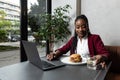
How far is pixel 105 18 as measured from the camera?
2.55 metres

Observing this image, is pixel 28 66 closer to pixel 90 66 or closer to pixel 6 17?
pixel 90 66

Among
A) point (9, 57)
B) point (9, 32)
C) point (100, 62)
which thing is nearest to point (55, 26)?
point (9, 32)

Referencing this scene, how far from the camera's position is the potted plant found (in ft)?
8.59

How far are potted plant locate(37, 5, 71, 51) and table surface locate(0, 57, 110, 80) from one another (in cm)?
127

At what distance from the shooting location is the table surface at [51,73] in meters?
1.11

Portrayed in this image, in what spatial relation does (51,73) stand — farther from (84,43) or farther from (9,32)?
(9,32)

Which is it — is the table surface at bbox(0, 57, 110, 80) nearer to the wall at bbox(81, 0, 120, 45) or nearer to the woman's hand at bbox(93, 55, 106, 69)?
the woman's hand at bbox(93, 55, 106, 69)

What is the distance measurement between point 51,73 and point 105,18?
165 centimetres

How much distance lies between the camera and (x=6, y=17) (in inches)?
85.6

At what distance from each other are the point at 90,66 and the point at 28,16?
149 centimetres

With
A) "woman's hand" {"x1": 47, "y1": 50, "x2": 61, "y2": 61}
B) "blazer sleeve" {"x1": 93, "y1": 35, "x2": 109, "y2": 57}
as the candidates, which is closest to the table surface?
"woman's hand" {"x1": 47, "y1": 50, "x2": 61, "y2": 61}

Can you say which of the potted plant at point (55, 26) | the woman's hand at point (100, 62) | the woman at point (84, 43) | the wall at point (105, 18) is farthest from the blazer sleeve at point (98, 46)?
the potted plant at point (55, 26)

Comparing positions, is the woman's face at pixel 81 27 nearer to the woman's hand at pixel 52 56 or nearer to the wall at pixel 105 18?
the woman's hand at pixel 52 56

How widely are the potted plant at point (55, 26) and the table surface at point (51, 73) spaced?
1.27 metres
